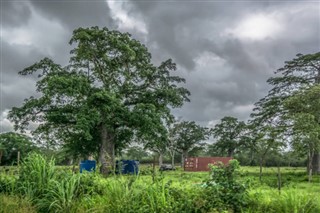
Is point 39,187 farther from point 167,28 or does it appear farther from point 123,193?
point 167,28

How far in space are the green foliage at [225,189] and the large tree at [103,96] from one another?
16267 mm

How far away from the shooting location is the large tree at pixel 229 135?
52.3 metres

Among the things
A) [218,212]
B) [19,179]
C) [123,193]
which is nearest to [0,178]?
[19,179]

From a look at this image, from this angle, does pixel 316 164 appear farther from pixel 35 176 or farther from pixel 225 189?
pixel 35 176

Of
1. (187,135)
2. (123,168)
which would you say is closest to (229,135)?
(187,135)

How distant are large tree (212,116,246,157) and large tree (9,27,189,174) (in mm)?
27726

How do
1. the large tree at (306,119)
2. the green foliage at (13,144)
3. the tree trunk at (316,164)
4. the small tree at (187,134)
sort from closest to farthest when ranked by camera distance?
the large tree at (306,119) < the tree trunk at (316,164) < the green foliage at (13,144) < the small tree at (187,134)

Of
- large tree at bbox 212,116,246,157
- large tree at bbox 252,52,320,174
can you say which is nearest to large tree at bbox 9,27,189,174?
large tree at bbox 252,52,320,174

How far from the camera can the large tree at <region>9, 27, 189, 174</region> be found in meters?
22.8

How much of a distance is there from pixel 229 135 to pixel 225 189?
48.5 metres

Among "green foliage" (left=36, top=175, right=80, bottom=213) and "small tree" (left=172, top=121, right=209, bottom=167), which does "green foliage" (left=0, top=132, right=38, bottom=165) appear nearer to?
"small tree" (left=172, top=121, right=209, bottom=167)

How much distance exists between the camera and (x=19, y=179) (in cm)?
773

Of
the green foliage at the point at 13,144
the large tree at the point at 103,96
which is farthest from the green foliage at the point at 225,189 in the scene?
the green foliage at the point at 13,144

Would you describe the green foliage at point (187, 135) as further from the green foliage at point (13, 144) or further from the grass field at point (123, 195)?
the grass field at point (123, 195)
